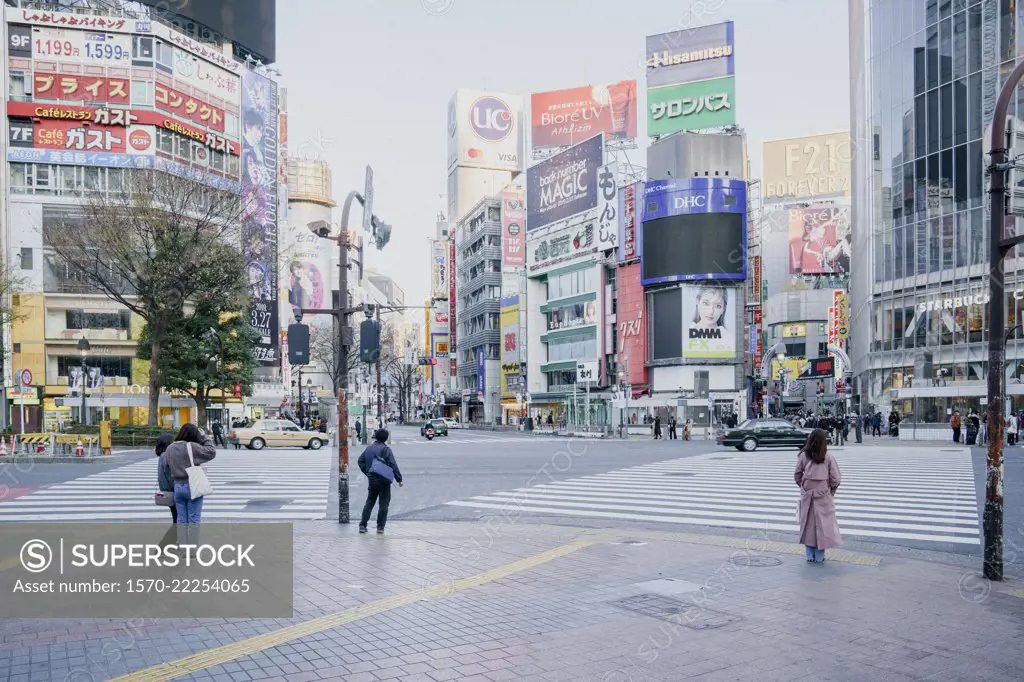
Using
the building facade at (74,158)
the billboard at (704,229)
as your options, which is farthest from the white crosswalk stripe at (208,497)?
the billboard at (704,229)

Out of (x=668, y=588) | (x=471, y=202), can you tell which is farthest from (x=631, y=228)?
(x=668, y=588)

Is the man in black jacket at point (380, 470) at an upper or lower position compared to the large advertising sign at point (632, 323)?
lower

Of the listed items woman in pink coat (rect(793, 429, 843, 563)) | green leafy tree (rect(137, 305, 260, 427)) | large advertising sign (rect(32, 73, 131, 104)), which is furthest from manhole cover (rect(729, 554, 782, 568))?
large advertising sign (rect(32, 73, 131, 104))

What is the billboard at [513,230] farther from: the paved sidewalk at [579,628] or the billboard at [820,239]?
the paved sidewalk at [579,628]

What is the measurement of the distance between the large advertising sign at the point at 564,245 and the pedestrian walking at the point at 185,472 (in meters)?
66.2

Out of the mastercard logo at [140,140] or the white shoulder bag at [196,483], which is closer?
the white shoulder bag at [196,483]

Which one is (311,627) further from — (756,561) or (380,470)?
(756,561)

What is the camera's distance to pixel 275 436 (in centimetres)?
3909

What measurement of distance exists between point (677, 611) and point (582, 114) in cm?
8041

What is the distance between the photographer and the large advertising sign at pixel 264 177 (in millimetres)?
62906

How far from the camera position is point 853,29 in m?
70.8

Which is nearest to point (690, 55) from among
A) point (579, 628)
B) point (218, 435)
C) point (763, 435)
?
point (763, 435)

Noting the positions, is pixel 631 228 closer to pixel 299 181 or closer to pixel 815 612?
pixel 815 612

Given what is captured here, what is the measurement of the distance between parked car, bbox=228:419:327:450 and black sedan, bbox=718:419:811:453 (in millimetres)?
19314
